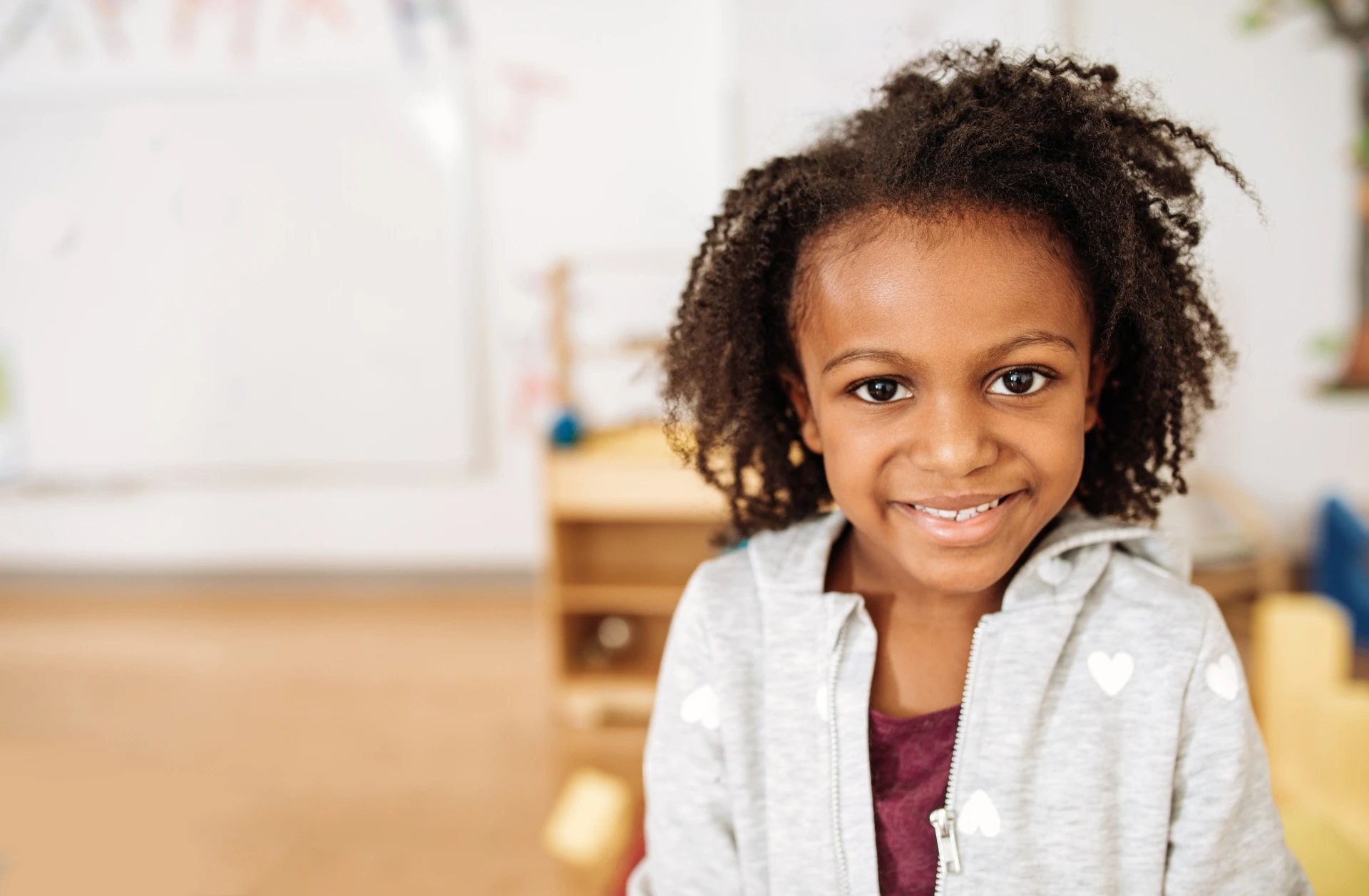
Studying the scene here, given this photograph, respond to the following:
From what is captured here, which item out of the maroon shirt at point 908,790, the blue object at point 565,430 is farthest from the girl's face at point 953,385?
the blue object at point 565,430

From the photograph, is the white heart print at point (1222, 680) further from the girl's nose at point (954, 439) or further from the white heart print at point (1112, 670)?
the girl's nose at point (954, 439)

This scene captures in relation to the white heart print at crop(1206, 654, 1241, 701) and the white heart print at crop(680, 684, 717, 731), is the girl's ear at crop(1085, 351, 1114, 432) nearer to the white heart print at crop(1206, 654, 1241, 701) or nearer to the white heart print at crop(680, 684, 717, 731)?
the white heart print at crop(1206, 654, 1241, 701)

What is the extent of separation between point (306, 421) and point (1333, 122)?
2792 mm

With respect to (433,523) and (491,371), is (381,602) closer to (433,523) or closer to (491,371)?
(433,523)

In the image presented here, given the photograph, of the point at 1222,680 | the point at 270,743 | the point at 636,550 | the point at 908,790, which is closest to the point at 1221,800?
the point at 1222,680

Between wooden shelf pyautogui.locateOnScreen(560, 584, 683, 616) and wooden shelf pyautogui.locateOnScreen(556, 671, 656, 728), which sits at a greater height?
wooden shelf pyautogui.locateOnScreen(560, 584, 683, 616)

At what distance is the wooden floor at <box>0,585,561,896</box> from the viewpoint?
0.85 meters

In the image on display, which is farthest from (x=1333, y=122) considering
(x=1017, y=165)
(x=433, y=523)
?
(x=433, y=523)

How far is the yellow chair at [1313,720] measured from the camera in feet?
3.42

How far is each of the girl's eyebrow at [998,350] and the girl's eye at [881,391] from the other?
0.07ft

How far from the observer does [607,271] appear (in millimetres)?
2637

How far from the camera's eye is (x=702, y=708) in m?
0.66

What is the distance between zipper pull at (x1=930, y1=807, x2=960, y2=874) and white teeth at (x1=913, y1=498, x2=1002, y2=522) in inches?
7.2

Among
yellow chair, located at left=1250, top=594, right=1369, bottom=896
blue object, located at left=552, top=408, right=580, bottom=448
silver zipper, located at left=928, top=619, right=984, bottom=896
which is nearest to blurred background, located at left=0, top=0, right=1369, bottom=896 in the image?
blue object, located at left=552, top=408, right=580, bottom=448
